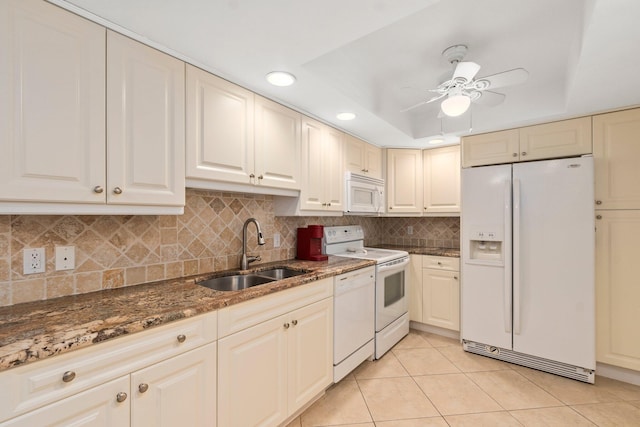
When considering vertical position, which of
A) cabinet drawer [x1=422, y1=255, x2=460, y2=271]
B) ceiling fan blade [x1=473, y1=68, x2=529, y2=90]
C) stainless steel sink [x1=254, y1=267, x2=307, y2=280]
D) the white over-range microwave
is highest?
ceiling fan blade [x1=473, y1=68, x2=529, y2=90]

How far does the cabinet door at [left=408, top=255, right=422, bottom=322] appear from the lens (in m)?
3.33

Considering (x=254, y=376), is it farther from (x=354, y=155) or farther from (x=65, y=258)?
(x=354, y=155)

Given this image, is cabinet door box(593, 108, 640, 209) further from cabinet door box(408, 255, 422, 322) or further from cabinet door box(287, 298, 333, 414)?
cabinet door box(287, 298, 333, 414)

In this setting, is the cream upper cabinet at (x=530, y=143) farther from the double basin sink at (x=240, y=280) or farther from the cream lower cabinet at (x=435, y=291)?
the double basin sink at (x=240, y=280)

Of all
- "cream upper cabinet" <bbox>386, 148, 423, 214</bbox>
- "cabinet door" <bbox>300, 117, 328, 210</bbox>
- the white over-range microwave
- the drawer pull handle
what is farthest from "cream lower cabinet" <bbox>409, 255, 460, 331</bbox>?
the drawer pull handle

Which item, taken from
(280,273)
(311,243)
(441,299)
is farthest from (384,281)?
(280,273)

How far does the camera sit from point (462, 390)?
2.24 metres

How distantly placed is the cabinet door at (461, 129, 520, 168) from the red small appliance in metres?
Answer: 1.69

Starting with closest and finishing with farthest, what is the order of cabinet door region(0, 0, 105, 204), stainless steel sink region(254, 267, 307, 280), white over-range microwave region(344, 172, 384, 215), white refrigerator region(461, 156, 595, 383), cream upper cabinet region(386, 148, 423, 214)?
cabinet door region(0, 0, 105, 204) < stainless steel sink region(254, 267, 307, 280) < white refrigerator region(461, 156, 595, 383) < white over-range microwave region(344, 172, 384, 215) < cream upper cabinet region(386, 148, 423, 214)

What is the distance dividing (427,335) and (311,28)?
127 inches

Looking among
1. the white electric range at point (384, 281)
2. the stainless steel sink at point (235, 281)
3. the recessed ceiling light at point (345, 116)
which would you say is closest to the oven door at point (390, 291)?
the white electric range at point (384, 281)

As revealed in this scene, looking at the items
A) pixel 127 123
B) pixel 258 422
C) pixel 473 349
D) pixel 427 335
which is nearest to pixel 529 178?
pixel 473 349

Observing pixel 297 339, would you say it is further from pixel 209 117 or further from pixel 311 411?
pixel 209 117

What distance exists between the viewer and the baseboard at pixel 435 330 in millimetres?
3191
